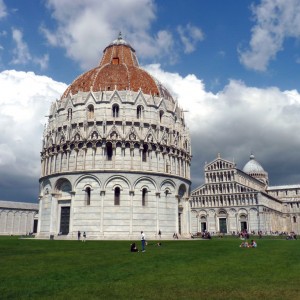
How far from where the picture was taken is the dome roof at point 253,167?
438 feet

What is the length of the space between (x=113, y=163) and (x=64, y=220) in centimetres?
1033

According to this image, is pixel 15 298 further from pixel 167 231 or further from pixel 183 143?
pixel 183 143

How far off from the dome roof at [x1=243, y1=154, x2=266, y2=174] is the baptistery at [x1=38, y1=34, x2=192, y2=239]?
86013 millimetres

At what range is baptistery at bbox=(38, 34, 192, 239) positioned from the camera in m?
45.4

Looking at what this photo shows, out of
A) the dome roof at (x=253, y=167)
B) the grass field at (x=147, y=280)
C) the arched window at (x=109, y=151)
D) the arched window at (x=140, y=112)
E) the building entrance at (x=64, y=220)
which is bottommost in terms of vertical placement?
the grass field at (x=147, y=280)

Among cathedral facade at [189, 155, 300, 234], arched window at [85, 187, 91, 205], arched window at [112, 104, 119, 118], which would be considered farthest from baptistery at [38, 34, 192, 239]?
cathedral facade at [189, 155, 300, 234]

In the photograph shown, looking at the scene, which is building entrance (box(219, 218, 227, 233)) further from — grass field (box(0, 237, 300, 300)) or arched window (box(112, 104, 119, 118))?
grass field (box(0, 237, 300, 300))

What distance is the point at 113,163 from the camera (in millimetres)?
46250

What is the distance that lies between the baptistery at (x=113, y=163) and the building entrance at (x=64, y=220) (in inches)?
5.2

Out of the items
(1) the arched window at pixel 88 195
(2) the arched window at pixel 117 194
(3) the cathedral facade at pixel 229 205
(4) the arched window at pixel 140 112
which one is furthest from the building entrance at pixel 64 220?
(3) the cathedral facade at pixel 229 205

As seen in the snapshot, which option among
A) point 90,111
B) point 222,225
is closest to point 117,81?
point 90,111

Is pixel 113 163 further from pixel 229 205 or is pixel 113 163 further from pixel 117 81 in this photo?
pixel 229 205

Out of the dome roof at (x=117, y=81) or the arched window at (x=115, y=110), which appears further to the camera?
the dome roof at (x=117, y=81)

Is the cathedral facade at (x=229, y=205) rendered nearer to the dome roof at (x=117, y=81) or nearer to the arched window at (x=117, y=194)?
the dome roof at (x=117, y=81)
